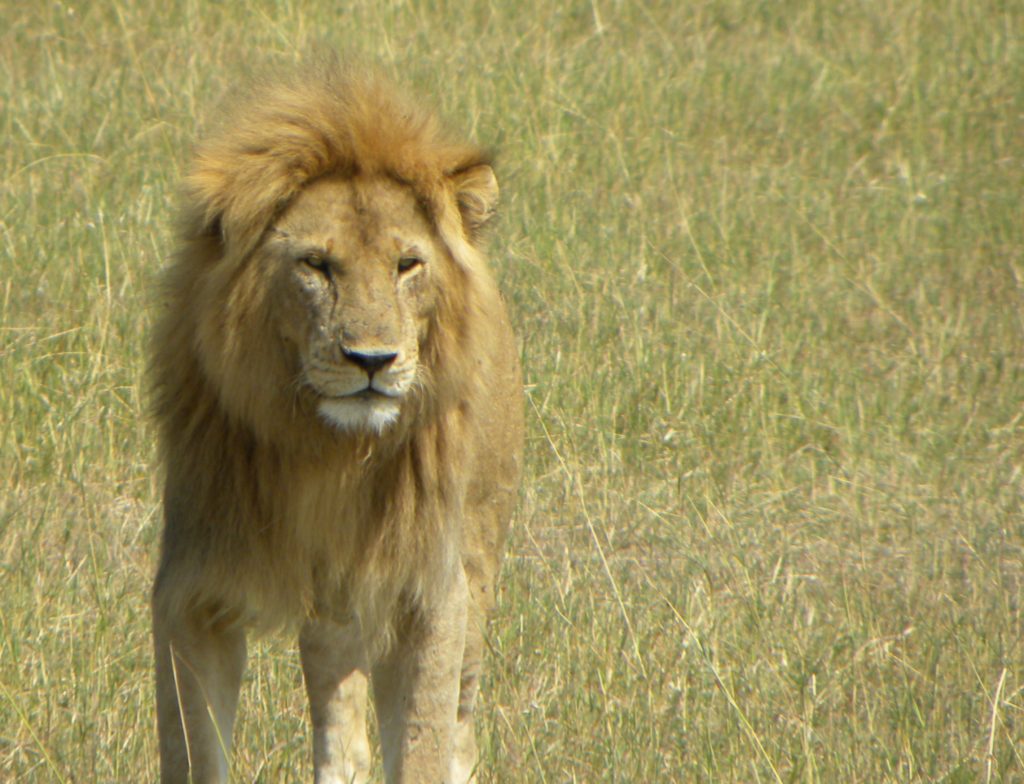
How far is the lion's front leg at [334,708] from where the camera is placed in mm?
3945

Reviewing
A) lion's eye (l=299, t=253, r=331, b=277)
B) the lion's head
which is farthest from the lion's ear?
lion's eye (l=299, t=253, r=331, b=277)

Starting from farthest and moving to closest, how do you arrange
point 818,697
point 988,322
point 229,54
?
point 229,54 < point 988,322 < point 818,697

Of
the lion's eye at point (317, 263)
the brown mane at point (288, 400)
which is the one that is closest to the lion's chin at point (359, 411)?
the brown mane at point (288, 400)

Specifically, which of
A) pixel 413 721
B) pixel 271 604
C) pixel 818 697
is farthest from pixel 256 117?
pixel 818 697

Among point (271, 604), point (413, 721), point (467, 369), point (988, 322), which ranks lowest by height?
point (988, 322)

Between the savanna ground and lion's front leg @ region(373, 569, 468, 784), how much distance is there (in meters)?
0.29

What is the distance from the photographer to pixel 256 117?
11.3ft

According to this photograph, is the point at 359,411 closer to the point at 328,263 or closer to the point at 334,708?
the point at 328,263

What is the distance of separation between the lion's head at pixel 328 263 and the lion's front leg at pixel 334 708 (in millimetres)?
787

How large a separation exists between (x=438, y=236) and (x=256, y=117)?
0.47 metres

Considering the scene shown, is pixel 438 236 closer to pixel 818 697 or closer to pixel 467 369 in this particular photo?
pixel 467 369

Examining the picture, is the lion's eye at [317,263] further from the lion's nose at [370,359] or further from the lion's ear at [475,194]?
the lion's ear at [475,194]

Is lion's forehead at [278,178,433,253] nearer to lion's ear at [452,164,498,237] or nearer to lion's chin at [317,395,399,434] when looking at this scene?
lion's ear at [452,164,498,237]

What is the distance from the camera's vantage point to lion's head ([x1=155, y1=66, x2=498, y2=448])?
3133 mm
